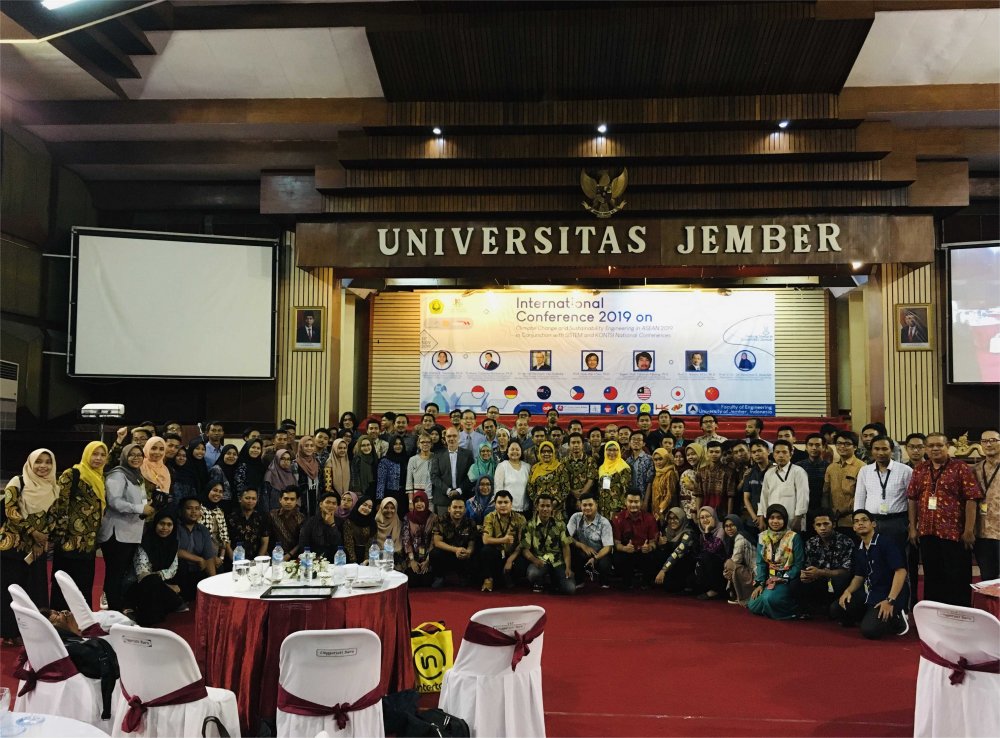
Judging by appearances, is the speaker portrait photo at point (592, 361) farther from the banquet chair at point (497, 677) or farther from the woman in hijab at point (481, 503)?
the banquet chair at point (497, 677)

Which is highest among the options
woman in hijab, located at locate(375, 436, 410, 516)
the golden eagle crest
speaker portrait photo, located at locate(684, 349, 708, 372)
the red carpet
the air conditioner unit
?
the golden eagle crest

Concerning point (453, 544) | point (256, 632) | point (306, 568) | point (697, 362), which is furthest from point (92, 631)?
point (697, 362)

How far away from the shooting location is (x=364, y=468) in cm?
799

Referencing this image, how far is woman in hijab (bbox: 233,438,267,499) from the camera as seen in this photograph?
7.56 metres

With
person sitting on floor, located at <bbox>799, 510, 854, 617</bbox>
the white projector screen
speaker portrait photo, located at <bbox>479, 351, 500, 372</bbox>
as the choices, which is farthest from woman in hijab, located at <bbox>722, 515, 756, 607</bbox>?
the white projector screen

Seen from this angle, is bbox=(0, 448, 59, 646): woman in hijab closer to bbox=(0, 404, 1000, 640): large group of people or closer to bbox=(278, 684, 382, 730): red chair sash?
bbox=(0, 404, 1000, 640): large group of people

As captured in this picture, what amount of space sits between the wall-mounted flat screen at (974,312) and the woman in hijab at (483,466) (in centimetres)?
681

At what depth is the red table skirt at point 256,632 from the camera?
3.96 meters

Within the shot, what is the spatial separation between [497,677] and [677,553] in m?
3.93

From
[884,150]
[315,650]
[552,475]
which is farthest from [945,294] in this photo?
[315,650]

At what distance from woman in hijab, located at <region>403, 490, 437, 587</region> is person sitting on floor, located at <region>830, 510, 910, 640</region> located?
3.45 meters

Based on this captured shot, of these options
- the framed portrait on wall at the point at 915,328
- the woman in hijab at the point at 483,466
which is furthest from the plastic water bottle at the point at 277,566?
the framed portrait on wall at the point at 915,328

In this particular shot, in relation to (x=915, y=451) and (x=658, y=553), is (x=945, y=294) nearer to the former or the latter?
(x=915, y=451)

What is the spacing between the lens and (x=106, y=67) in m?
8.95
